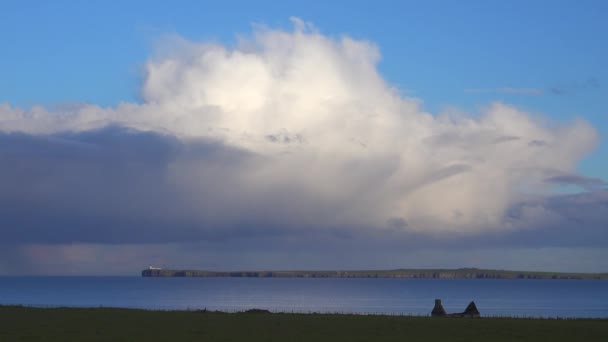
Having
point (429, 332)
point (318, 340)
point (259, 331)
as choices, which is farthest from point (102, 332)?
point (429, 332)

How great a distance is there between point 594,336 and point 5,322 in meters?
31.9

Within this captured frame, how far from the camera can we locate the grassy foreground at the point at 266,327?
36844 mm

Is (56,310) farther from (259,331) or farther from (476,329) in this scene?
(476,329)

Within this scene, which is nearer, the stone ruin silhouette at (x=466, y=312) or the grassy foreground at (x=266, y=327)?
the grassy foreground at (x=266, y=327)

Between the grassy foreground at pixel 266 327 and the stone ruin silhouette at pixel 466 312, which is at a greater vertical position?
the stone ruin silhouette at pixel 466 312

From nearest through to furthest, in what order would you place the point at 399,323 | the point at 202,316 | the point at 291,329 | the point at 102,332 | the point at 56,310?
1. the point at 102,332
2. the point at 291,329
3. the point at 399,323
4. the point at 202,316
5. the point at 56,310

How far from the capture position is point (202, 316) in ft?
164

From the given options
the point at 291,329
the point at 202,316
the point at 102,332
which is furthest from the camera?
the point at 202,316

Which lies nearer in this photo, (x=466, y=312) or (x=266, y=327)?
(x=266, y=327)

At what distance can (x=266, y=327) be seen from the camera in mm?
42125

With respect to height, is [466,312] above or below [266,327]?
above

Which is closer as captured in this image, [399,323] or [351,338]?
[351,338]

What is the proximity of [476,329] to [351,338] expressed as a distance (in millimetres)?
9062

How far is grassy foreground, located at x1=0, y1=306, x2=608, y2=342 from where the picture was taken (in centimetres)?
3684
